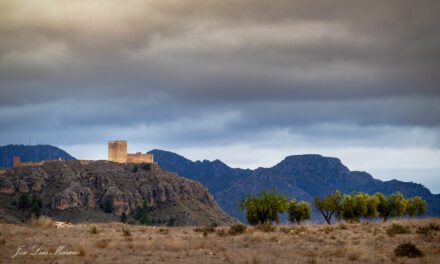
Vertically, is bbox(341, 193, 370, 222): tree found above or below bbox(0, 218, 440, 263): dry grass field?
above

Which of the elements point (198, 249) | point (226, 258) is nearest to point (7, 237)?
point (198, 249)

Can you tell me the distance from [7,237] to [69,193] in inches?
6101

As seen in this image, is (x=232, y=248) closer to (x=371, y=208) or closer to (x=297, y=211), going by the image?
(x=371, y=208)

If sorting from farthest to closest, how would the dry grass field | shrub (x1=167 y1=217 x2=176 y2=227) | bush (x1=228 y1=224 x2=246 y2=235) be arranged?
shrub (x1=167 y1=217 x2=176 y2=227) < bush (x1=228 y1=224 x2=246 y2=235) < the dry grass field

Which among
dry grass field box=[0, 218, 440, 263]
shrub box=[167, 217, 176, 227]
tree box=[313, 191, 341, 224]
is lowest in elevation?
shrub box=[167, 217, 176, 227]

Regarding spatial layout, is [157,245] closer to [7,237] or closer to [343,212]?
[7,237]

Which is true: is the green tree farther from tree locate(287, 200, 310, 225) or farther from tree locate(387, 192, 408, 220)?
tree locate(287, 200, 310, 225)

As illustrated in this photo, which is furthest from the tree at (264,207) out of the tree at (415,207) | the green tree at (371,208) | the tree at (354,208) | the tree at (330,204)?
the tree at (415,207)

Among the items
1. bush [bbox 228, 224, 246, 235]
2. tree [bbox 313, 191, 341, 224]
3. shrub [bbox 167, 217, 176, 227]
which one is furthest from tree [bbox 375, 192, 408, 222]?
shrub [bbox 167, 217, 176, 227]

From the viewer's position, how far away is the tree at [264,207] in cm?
8596

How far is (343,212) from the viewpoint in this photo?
317ft

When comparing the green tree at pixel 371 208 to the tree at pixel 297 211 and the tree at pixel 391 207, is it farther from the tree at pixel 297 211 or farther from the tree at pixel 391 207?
the tree at pixel 297 211

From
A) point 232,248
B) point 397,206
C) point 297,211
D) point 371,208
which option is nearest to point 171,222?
point 297,211

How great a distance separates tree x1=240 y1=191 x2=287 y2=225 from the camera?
85963mm
